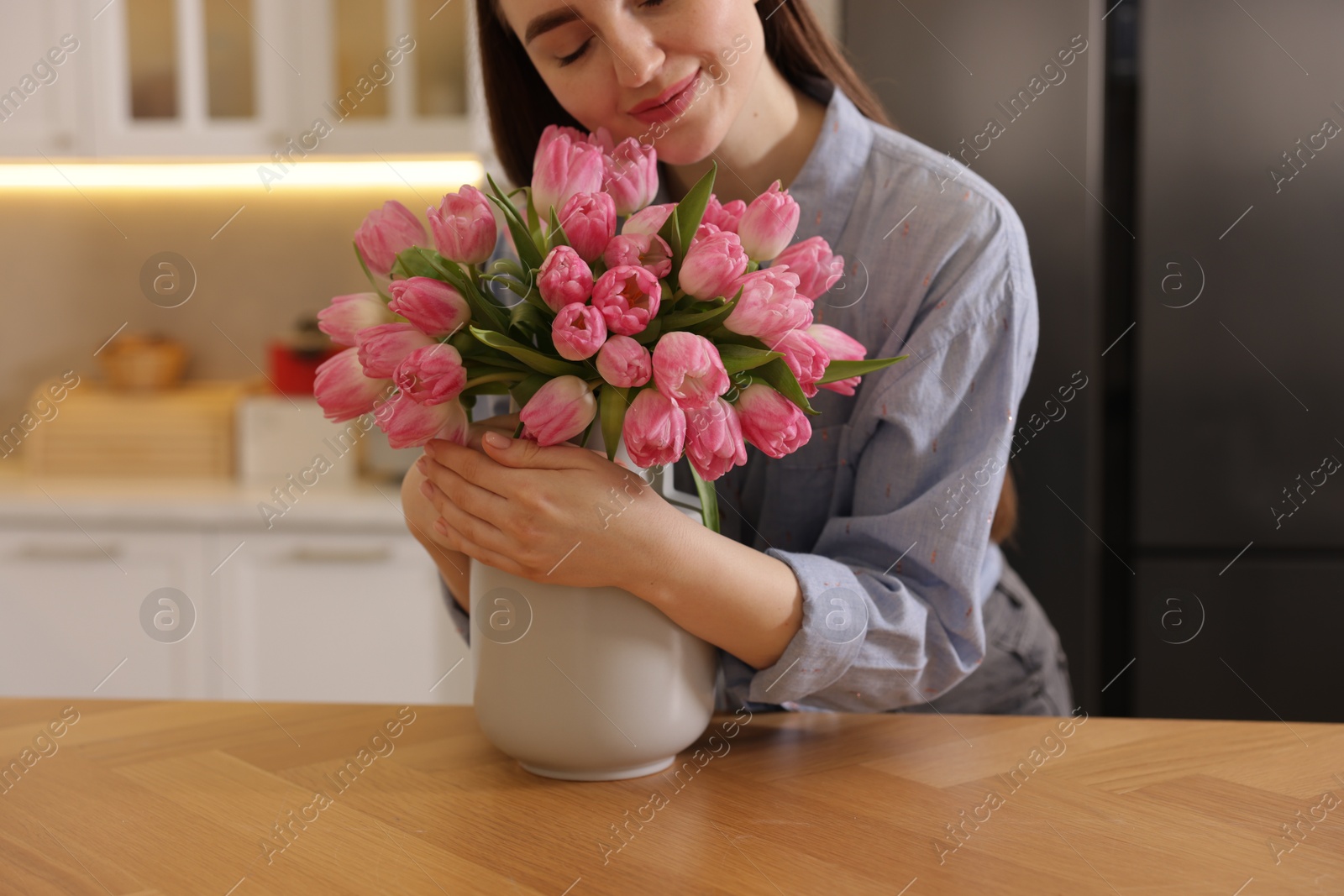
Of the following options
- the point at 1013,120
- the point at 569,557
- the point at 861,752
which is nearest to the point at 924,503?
the point at 861,752

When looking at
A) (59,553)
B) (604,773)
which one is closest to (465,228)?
(604,773)

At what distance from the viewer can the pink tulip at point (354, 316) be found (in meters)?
0.64

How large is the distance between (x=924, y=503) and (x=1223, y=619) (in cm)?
100

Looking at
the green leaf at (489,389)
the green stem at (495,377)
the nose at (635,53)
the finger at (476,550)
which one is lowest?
the finger at (476,550)

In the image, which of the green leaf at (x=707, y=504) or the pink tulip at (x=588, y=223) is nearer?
the pink tulip at (x=588, y=223)

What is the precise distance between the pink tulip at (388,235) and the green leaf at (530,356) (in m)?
0.08

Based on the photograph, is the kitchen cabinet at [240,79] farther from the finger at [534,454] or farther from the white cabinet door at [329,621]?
the finger at [534,454]

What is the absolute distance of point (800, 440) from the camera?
2.05ft

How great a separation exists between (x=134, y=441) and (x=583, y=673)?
1845 millimetres

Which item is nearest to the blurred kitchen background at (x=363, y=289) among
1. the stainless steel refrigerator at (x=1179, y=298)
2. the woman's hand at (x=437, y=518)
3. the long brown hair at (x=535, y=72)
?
the stainless steel refrigerator at (x=1179, y=298)

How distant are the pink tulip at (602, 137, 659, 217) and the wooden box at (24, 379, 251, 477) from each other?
5.83 feet

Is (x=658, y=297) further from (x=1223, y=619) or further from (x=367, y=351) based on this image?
(x=1223, y=619)

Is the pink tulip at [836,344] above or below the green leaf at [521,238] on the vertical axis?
below

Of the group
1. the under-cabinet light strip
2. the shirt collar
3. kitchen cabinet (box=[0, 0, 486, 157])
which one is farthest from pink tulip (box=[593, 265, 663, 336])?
the under-cabinet light strip
